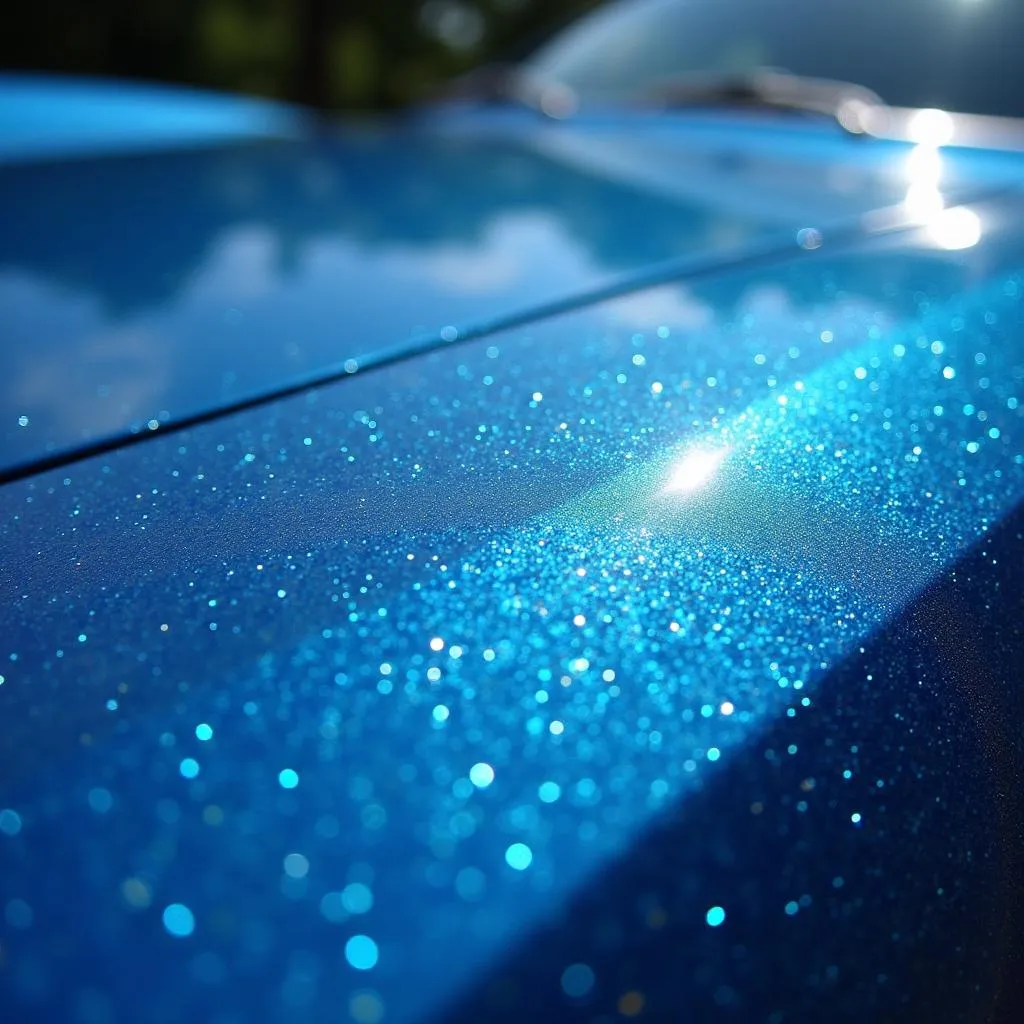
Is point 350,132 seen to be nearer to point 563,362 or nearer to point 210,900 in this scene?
point 563,362

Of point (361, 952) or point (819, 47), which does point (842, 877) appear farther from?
point (819, 47)

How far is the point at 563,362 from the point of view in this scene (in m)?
0.74

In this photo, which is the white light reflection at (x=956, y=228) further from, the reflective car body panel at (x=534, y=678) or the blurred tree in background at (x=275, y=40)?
the blurred tree in background at (x=275, y=40)

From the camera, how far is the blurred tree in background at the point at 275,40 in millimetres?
9328

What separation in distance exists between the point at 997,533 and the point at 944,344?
0.70 feet

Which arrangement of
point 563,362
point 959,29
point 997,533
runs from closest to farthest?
point 997,533, point 563,362, point 959,29

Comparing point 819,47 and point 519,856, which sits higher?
point 819,47

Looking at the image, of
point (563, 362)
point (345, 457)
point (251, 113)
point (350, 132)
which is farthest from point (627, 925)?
point (251, 113)

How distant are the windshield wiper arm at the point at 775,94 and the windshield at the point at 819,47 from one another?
0.6 inches

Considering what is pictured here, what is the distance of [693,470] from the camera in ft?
1.95

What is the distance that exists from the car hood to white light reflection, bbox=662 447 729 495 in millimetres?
279

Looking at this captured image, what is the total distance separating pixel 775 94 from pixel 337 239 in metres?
1.05

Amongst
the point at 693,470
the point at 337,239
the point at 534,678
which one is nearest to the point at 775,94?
the point at 337,239

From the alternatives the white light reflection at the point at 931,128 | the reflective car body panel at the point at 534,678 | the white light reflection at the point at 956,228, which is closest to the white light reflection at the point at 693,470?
the reflective car body panel at the point at 534,678
